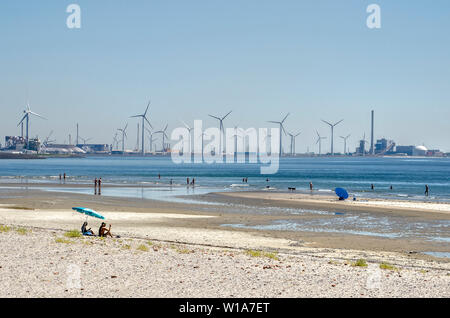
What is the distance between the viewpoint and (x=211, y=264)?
22.2 meters

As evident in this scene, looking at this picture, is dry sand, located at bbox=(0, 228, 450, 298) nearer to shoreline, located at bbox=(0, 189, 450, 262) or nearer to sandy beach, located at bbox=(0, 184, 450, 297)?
sandy beach, located at bbox=(0, 184, 450, 297)

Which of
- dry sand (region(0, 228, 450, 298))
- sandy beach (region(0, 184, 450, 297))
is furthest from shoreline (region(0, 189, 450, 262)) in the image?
dry sand (region(0, 228, 450, 298))

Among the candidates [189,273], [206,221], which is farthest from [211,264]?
[206,221]

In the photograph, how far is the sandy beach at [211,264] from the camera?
17703mm

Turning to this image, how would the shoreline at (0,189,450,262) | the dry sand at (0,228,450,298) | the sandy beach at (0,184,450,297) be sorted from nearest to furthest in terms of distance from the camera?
the dry sand at (0,228,450,298) < the sandy beach at (0,184,450,297) < the shoreline at (0,189,450,262)

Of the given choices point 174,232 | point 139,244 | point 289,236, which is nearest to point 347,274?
point 139,244

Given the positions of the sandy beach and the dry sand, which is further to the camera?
the sandy beach

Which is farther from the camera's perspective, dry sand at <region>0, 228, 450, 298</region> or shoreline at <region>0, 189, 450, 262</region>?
shoreline at <region>0, 189, 450, 262</region>

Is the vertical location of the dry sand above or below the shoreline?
above

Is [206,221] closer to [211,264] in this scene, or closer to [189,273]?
[211,264]

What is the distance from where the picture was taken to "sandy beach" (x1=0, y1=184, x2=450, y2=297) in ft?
Answer: 58.1

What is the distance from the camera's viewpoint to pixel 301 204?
63.4 metres

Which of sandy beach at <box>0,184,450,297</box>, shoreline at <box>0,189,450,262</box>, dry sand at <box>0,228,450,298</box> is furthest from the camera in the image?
shoreline at <box>0,189,450,262</box>
